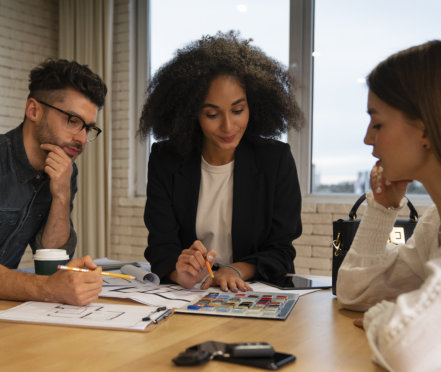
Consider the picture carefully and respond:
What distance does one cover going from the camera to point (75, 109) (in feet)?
7.20

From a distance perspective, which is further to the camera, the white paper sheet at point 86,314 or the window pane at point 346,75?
the window pane at point 346,75

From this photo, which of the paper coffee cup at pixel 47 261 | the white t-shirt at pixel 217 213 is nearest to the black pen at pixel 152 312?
the paper coffee cup at pixel 47 261

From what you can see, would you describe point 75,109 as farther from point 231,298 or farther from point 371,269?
point 371,269

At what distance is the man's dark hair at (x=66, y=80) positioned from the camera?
7.22 feet

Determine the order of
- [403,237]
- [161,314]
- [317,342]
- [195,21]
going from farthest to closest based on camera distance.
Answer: [195,21] → [403,237] → [161,314] → [317,342]

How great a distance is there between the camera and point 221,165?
2178mm

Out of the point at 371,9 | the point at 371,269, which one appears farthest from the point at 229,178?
the point at 371,9

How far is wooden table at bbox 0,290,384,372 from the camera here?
38.3 inches

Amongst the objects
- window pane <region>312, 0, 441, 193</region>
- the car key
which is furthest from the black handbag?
window pane <region>312, 0, 441, 193</region>

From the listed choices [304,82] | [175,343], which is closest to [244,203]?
[175,343]

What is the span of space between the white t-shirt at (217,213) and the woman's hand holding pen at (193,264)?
1.21 feet

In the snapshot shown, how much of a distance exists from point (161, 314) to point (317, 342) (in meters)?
0.39

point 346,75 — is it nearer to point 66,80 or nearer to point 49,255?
point 66,80

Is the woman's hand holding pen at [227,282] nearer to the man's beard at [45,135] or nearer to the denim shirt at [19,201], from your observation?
the denim shirt at [19,201]
